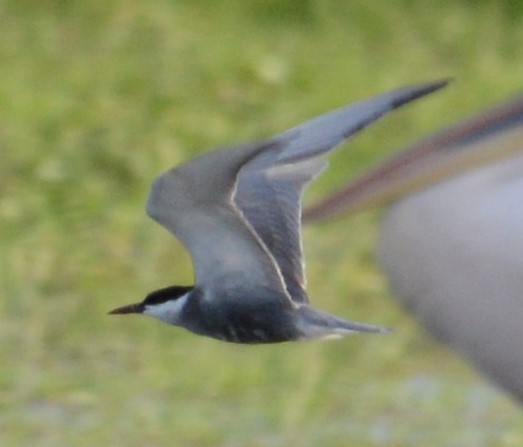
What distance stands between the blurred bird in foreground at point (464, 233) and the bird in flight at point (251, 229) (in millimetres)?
1063

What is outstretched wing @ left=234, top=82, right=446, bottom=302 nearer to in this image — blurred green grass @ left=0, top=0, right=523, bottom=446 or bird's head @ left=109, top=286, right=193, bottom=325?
bird's head @ left=109, top=286, right=193, bottom=325

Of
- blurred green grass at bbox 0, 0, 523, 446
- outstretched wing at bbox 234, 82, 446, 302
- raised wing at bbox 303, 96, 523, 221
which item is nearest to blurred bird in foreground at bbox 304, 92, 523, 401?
raised wing at bbox 303, 96, 523, 221

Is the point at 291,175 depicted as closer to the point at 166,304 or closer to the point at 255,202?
the point at 255,202

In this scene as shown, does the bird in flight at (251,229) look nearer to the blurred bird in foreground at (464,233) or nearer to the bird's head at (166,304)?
the bird's head at (166,304)

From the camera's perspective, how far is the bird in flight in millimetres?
1255

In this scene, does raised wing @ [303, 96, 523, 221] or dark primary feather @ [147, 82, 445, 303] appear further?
raised wing @ [303, 96, 523, 221]

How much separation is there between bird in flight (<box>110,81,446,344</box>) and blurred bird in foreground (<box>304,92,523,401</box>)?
1063 mm

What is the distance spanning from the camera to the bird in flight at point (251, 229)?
1.25m

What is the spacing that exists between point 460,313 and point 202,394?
0.48 m

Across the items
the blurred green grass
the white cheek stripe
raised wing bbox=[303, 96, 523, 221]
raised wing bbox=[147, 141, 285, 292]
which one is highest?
raised wing bbox=[147, 141, 285, 292]

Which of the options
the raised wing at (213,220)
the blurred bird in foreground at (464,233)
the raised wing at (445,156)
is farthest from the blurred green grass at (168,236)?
the raised wing at (213,220)

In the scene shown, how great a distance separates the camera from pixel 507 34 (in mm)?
4594

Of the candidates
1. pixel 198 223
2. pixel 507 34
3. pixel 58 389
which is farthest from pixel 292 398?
pixel 507 34

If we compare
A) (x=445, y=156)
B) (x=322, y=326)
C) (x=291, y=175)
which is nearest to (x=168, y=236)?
(x=445, y=156)
